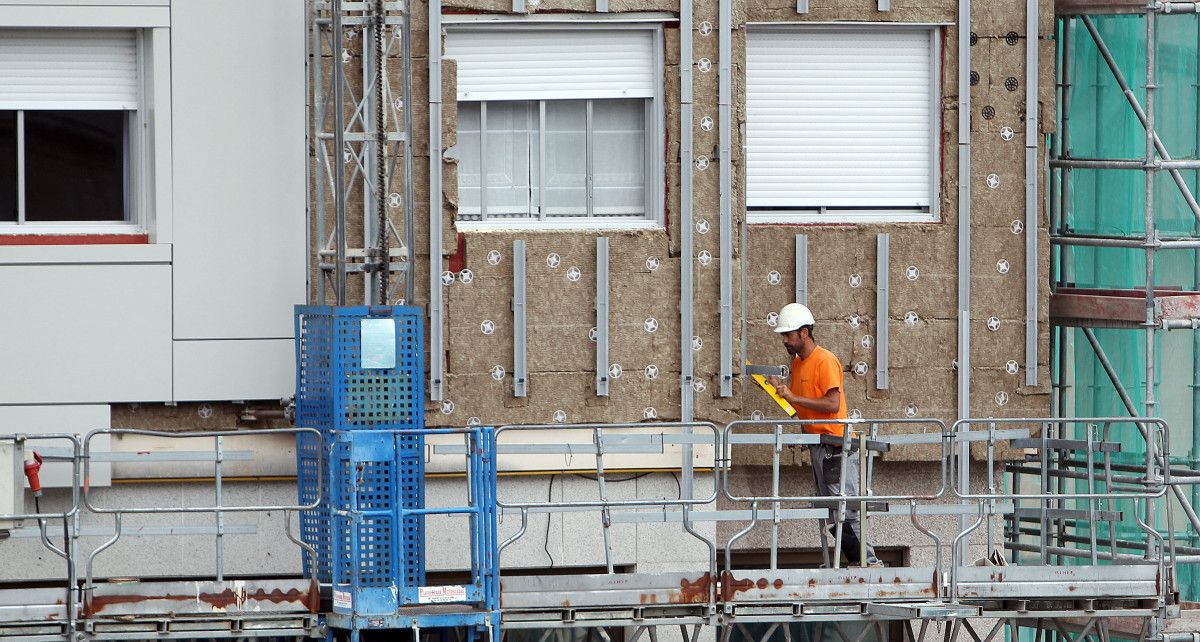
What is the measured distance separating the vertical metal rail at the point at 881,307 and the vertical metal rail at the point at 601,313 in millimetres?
2367

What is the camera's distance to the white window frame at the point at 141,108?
44.8 feet

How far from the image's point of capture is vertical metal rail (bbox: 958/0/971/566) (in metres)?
14.9

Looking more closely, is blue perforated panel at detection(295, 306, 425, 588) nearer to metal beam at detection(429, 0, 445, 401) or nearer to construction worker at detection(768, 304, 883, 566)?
metal beam at detection(429, 0, 445, 401)

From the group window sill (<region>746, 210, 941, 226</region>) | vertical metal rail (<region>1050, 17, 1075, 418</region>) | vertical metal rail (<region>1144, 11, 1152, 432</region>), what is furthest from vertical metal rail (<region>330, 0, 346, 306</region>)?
vertical metal rail (<region>1144, 11, 1152, 432</region>)

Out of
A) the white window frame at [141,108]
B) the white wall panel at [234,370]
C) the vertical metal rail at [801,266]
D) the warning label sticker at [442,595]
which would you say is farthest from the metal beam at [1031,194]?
the white window frame at [141,108]

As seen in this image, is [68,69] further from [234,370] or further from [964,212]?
[964,212]

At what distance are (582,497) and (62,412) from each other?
4183 mm

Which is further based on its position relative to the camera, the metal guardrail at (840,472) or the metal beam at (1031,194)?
the metal beam at (1031,194)

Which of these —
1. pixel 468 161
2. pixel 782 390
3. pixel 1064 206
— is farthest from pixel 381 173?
pixel 1064 206

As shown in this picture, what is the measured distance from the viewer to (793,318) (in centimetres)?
1398

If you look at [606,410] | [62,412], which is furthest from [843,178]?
[62,412]

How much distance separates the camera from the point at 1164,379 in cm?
1625

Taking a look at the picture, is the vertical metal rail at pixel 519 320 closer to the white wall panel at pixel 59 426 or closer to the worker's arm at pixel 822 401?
the worker's arm at pixel 822 401

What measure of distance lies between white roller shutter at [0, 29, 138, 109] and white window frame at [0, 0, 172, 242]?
0.12 meters
